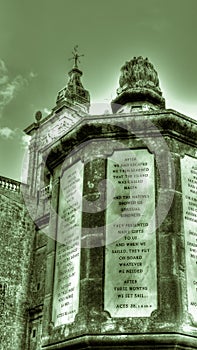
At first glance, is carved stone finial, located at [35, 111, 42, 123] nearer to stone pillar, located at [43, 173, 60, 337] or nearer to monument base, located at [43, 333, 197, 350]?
stone pillar, located at [43, 173, 60, 337]

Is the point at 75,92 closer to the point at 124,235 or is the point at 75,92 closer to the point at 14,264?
the point at 14,264

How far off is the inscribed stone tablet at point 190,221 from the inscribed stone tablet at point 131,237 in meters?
0.28

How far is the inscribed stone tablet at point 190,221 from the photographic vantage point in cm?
382

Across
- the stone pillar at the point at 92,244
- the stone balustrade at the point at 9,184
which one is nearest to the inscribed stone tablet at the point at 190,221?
the stone pillar at the point at 92,244

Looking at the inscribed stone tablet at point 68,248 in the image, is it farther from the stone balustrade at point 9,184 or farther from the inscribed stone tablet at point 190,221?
the stone balustrade at point 9,184

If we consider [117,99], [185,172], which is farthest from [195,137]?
[117,99]

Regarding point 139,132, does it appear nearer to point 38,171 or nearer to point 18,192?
point 18,192

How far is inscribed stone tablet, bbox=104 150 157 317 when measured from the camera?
3754 millimetres

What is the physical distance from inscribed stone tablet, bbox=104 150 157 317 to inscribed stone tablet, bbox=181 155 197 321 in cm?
28

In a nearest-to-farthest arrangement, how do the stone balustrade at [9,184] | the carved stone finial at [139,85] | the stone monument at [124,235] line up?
the stone monument at [124,235] → the carved stone finial at [139,85] → the stone balustrade at [9,184]

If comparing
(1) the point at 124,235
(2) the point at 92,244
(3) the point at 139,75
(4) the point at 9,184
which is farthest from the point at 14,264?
(1) the point at 124,235

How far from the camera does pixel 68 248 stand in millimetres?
4305

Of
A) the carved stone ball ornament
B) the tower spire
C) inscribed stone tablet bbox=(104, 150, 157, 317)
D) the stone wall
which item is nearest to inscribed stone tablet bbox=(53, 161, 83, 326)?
inscribed stone tablet bbox=(104, 150, 157, 317)

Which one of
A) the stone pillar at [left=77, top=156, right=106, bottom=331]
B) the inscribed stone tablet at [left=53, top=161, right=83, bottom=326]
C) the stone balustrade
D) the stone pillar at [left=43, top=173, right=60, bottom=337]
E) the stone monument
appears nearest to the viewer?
the stone monument
